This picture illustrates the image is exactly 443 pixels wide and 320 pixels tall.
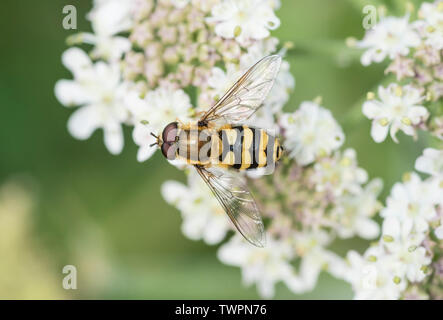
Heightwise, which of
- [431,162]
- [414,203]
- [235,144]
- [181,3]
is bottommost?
[414,203]

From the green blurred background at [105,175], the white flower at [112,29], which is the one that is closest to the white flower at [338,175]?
the green blurred background at [105,175]

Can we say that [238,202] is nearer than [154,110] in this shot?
Yes

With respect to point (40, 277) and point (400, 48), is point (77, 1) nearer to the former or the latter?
point (40, 277)

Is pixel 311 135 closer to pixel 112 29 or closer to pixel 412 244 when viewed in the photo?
pixel 412 244

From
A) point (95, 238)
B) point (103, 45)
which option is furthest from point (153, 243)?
point (103, 45)

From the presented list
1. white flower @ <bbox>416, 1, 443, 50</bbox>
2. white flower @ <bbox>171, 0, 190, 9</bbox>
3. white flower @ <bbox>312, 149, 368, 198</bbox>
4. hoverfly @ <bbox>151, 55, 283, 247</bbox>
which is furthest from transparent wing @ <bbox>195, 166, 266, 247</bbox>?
white flower @ <bbox>416, 1, 443, 50</bbox>

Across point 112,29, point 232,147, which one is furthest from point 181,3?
point 232,147
